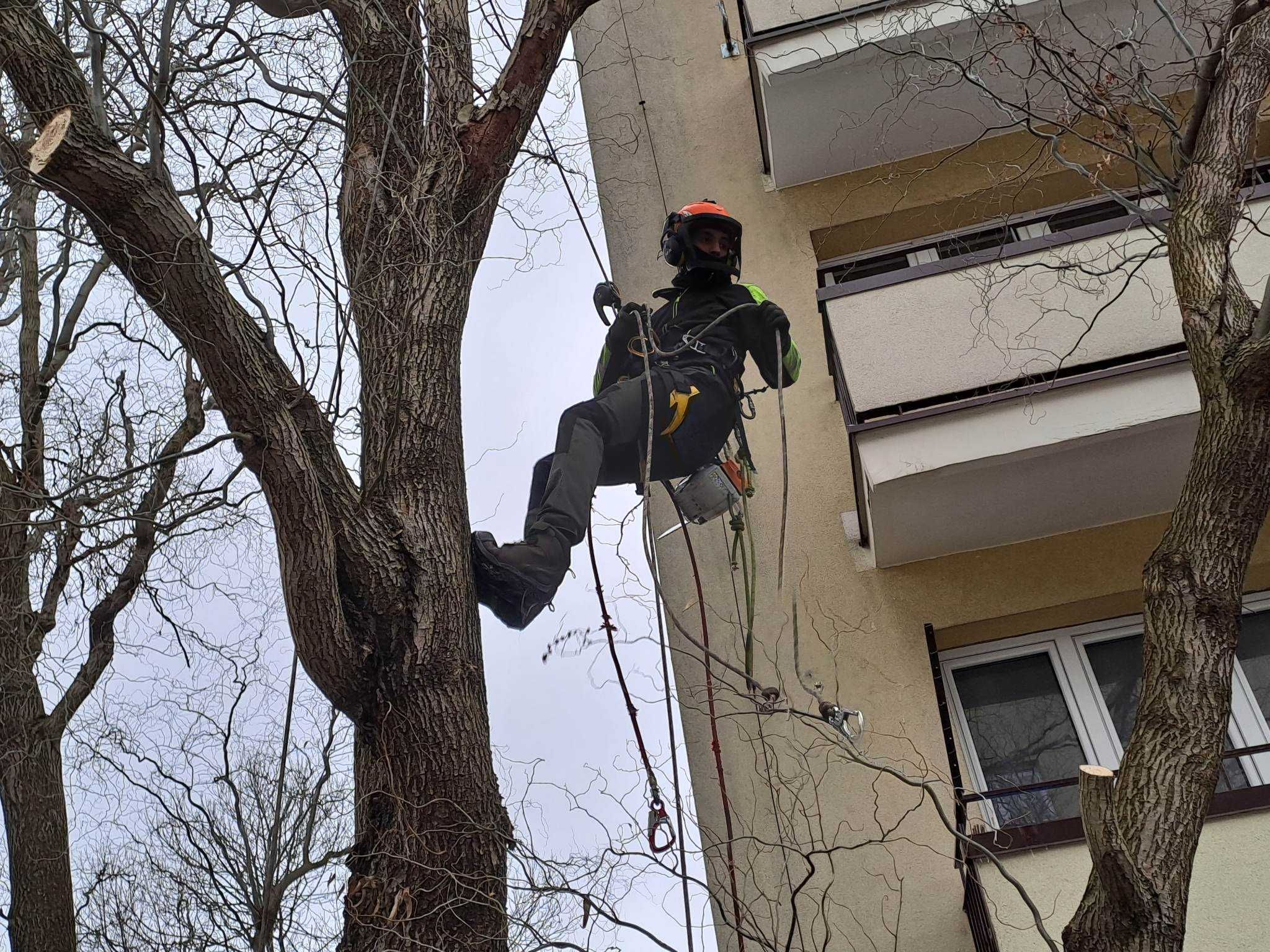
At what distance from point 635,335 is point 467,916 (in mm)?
2670

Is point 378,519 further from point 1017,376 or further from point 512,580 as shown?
point 1017,376

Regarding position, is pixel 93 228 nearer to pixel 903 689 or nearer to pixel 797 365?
pixel 797 365

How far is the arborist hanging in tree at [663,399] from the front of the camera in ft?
12.5

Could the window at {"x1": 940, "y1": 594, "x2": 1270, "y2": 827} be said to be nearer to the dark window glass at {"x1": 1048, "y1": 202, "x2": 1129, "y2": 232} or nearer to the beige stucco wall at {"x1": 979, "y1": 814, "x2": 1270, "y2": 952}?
the beige stucco wall at {"x1": 979, "y1": 814, "x2": 1270, "y2": 952}

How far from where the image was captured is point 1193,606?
10.2 feet

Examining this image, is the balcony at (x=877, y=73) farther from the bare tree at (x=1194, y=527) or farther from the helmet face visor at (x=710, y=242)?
the bare tree at (x=1194, y=527)

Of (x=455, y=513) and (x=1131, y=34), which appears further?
(x=1131, y=34)

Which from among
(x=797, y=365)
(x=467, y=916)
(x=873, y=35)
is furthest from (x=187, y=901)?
(x=873, y=35)

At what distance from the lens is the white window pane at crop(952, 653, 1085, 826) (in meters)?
5.30

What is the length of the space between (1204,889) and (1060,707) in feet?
4.49

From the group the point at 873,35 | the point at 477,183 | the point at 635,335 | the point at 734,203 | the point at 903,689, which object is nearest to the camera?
the point at 477,183

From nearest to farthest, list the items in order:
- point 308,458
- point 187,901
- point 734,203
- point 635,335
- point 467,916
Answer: point 467,916
point 308,458
point 187,901
point 635,335
point 734,203

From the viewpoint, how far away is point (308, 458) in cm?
306

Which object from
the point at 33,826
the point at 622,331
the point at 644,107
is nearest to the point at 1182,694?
the point at 622,331
